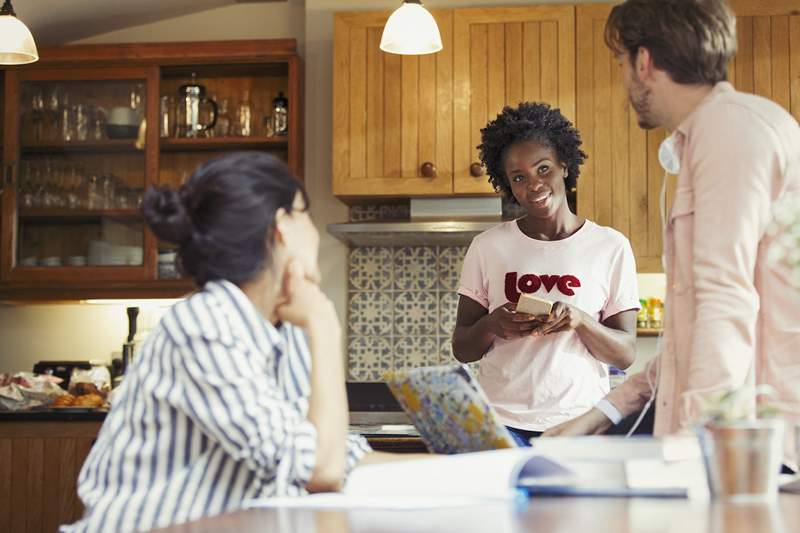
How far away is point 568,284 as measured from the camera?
8.79ft

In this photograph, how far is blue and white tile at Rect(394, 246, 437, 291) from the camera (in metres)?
4.54

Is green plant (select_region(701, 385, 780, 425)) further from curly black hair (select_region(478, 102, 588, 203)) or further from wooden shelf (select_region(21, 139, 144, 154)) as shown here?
wooden shelf (select_region(21, 139, 144, 154))

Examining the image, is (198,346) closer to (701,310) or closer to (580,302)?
(701,310)

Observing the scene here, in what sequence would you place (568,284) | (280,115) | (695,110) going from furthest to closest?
(280,115) → (568,284) → (695,110)

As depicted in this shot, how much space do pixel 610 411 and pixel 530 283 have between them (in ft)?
2.88

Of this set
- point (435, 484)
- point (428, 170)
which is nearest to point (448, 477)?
point (435, 484)

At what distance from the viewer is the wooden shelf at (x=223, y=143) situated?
14.6ft

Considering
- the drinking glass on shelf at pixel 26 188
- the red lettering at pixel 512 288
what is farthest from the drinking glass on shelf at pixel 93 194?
the red lettering at pixel 512 288

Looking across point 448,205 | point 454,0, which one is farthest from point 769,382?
point 454,0

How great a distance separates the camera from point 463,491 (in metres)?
1.35

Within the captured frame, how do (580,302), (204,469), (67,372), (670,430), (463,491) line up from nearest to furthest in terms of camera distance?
1. (463,491)
2. (204,469)
3. (670,430)
4. (580,302)
5. (67,372)

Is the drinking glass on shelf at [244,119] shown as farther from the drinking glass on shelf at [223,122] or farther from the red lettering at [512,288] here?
the red lettering at [512,288]

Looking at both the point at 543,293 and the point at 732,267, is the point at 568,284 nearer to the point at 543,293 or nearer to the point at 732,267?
→ the point at 543,293

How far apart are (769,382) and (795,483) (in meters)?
0.18
